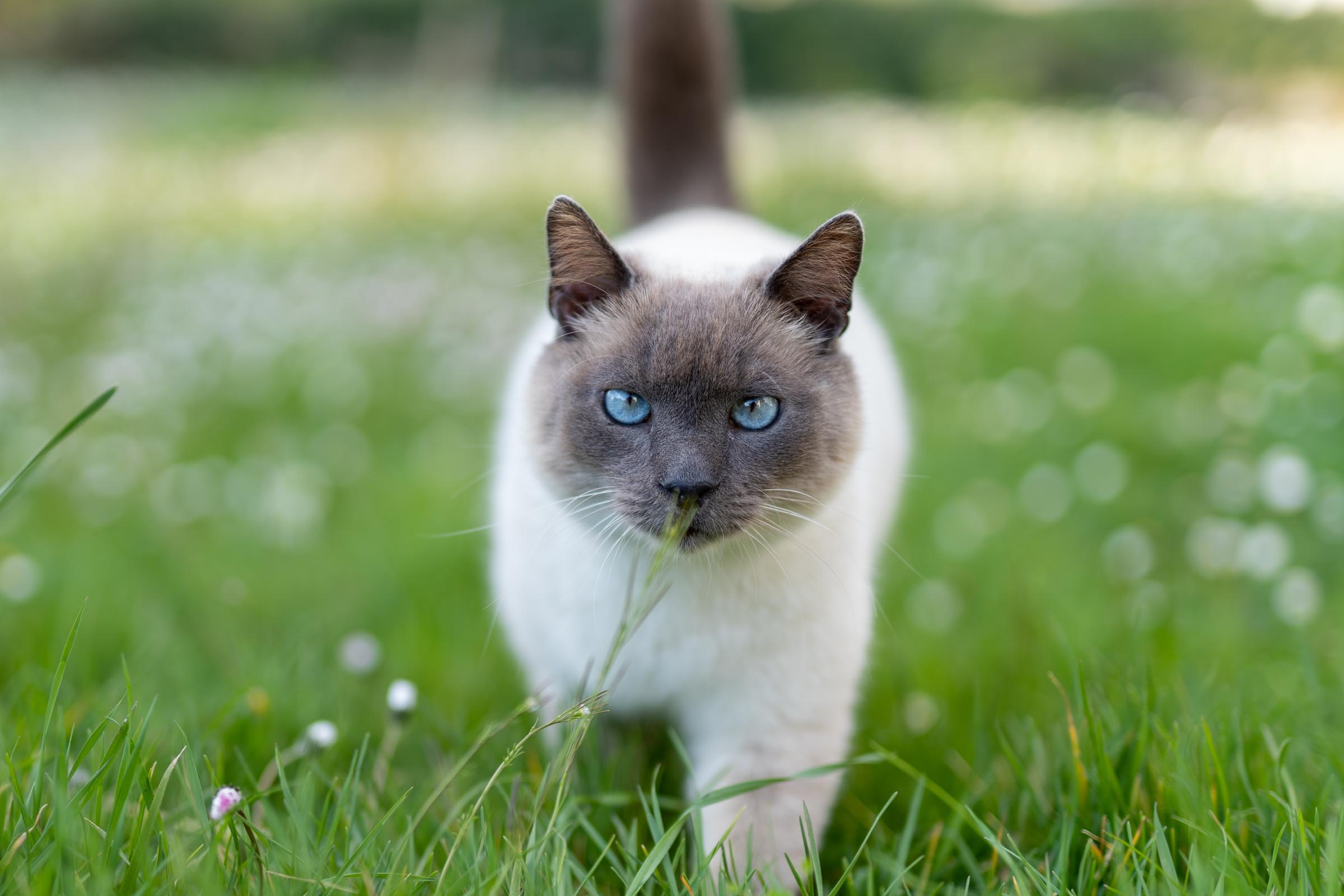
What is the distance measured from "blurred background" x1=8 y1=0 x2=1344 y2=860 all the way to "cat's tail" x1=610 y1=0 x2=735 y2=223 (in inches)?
13.5

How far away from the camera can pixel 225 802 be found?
4.70ft

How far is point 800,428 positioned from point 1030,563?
180 centimetres

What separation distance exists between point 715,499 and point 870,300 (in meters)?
4.63

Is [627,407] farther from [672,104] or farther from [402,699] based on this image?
[672,104]

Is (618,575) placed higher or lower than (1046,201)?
lower

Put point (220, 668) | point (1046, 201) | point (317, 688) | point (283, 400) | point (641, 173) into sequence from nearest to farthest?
1. point (317, 688)
2. point (220, 668)
3. point (641, 173)
4. point (283, 400)
5. point (1046, 201)

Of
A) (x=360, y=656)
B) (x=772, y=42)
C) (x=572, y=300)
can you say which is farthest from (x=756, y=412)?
(x=772, y=42)

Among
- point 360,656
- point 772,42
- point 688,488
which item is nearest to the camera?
point 688,488

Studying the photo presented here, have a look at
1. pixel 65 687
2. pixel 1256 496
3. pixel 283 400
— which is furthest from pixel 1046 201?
pixel 65 687

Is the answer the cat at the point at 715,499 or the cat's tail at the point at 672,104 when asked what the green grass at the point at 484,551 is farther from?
the cat's tail at the point at 672,104

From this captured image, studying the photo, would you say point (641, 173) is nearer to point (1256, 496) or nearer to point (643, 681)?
point (643, 681)

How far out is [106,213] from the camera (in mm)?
7445

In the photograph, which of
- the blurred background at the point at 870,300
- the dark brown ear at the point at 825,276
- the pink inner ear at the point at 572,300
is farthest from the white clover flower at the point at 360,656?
the dark brown ear at the point at 825,276

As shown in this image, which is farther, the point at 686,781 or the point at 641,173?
the point at 641,173
